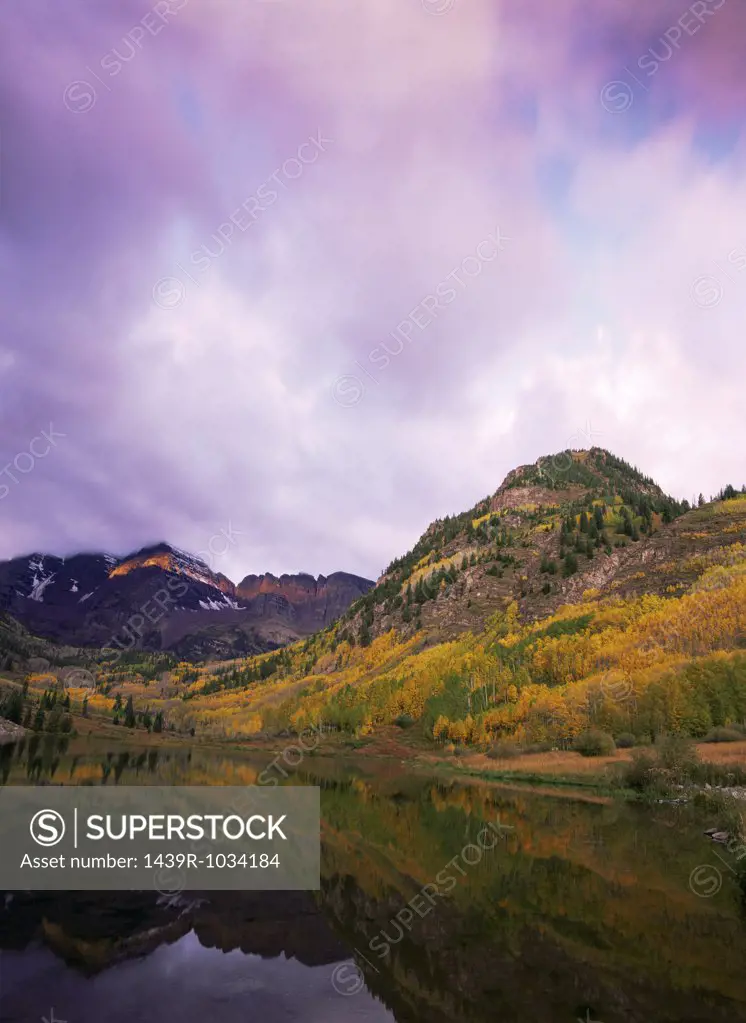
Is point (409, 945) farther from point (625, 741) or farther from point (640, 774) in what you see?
point (625, 741)

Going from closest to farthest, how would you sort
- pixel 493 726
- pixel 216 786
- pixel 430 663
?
1. pixel 216 786
2. pixel 493 726
3. pixel 430 663

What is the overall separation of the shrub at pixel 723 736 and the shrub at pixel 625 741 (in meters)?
10.5

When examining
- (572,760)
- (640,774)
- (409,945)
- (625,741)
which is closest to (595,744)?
(572,760)

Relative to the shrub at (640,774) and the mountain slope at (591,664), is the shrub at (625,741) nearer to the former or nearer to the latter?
the mountain slope at (591,664)

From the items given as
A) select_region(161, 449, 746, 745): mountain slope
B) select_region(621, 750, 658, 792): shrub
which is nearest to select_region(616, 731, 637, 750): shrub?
select_region(161, 449, 746, 745): mountain slope

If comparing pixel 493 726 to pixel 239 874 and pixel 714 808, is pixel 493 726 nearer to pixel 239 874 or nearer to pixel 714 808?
pixel 714 808

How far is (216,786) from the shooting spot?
6512cm

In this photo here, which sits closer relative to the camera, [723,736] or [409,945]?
[409,945]

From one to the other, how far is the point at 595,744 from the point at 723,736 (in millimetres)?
17577

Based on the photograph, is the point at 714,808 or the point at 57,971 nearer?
the point at 57,971

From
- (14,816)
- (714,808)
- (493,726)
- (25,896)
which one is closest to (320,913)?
(25,896)

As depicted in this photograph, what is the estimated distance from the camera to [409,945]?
1875 centimetres

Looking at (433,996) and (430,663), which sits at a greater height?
(430,663)

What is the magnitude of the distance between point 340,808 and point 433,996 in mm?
36555
